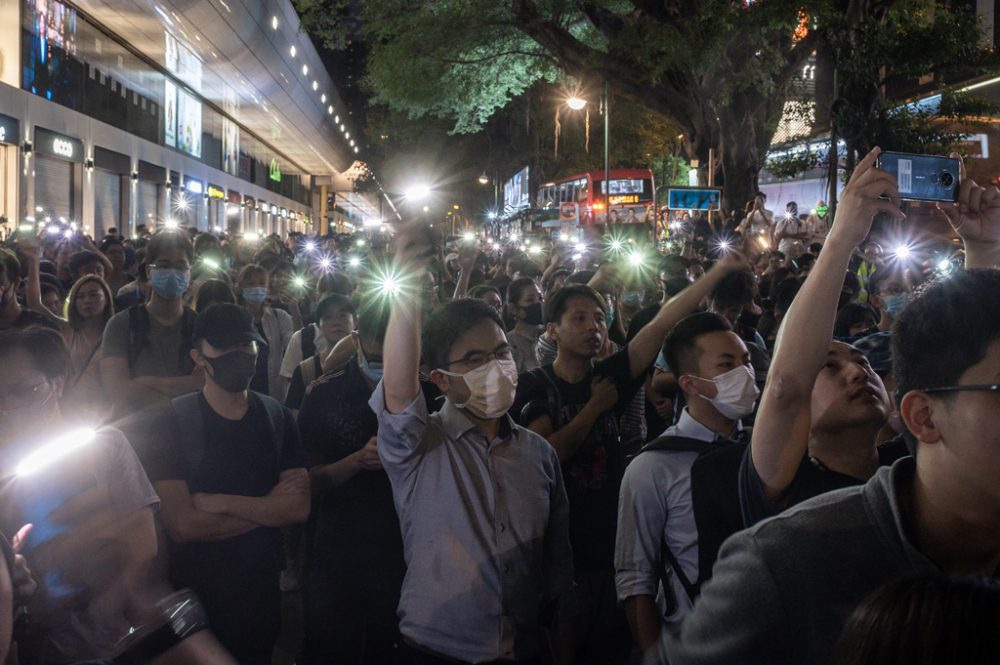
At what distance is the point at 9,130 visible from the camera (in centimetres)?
1927

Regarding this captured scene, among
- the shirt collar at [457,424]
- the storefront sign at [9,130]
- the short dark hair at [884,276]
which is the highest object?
the storefront sign at [9,130]

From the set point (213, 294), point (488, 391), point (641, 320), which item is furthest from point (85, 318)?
point (488, 391)

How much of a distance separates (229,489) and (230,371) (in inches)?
20.3

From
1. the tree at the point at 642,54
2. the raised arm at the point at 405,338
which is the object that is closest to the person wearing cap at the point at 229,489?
the raised arm at the point at 405,338

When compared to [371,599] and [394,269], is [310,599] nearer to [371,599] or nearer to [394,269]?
[371,599]

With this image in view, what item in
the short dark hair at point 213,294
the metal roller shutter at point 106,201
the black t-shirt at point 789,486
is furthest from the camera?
the metal roller shutter at point 106,201

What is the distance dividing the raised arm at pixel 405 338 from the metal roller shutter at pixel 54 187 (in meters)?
19.8

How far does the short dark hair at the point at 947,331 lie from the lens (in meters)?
1.86

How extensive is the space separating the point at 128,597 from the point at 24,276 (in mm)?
6517

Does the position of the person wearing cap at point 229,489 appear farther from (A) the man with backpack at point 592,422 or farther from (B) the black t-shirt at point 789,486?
(B) the black t-shirt at point 789,486

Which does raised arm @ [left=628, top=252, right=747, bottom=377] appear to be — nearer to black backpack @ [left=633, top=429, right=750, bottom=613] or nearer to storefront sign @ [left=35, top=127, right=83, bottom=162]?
black backpack @ [left=633, top=429, right=750, bottom=613]

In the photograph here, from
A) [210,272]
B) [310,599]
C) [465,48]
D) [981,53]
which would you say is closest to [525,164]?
[465,48]

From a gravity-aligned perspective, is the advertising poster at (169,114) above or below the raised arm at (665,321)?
above

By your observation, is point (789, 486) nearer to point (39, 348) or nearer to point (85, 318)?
point (39, 348)
